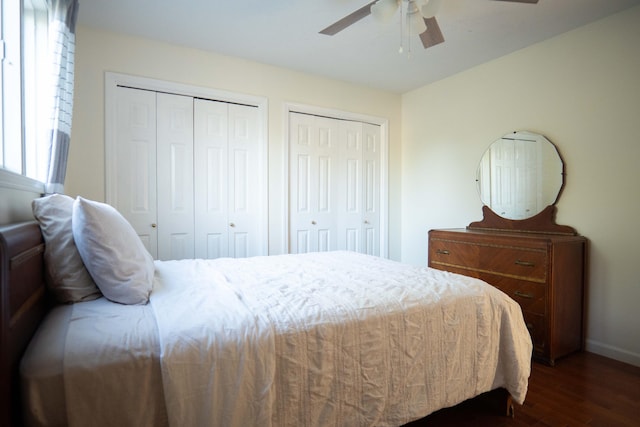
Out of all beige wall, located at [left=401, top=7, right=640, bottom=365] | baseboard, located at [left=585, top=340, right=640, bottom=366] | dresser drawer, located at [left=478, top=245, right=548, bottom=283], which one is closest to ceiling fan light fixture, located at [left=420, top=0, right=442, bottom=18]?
beige wall, located at [left=401, top=7, right=640, bottom=365]

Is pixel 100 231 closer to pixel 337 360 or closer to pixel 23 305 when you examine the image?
pixel 23 305

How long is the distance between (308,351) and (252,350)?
205 millimetres

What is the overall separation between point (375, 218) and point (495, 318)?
273 centimetres

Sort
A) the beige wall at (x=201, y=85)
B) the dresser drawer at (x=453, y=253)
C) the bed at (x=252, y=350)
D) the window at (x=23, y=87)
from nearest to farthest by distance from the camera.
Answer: the bed at (x=252, y=350) < the window at (x=23, y=87) < the beige wall at (x=201, y=85) < the dresser drawer at (x=453, y=253)

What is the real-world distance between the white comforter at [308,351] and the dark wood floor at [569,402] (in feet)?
0.78

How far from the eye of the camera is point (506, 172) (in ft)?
10.4

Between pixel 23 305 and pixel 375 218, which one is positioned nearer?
pixel 23 305

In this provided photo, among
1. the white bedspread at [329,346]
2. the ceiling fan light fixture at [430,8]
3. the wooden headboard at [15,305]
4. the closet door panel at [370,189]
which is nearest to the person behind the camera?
the wooden headboard at [15,305]

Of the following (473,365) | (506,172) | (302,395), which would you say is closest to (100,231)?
(302,395)

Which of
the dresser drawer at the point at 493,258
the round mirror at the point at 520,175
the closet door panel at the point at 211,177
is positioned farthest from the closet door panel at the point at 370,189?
the closet door panel at the point at 211,177

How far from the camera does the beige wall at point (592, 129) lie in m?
2.40

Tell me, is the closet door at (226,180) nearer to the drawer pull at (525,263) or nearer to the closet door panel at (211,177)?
the closet door panel at (211,177)

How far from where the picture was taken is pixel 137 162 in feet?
9.70

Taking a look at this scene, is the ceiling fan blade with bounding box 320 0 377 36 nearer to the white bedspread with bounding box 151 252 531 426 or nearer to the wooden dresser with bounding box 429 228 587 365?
the white bedspread with bounding box 151 252 531 426
